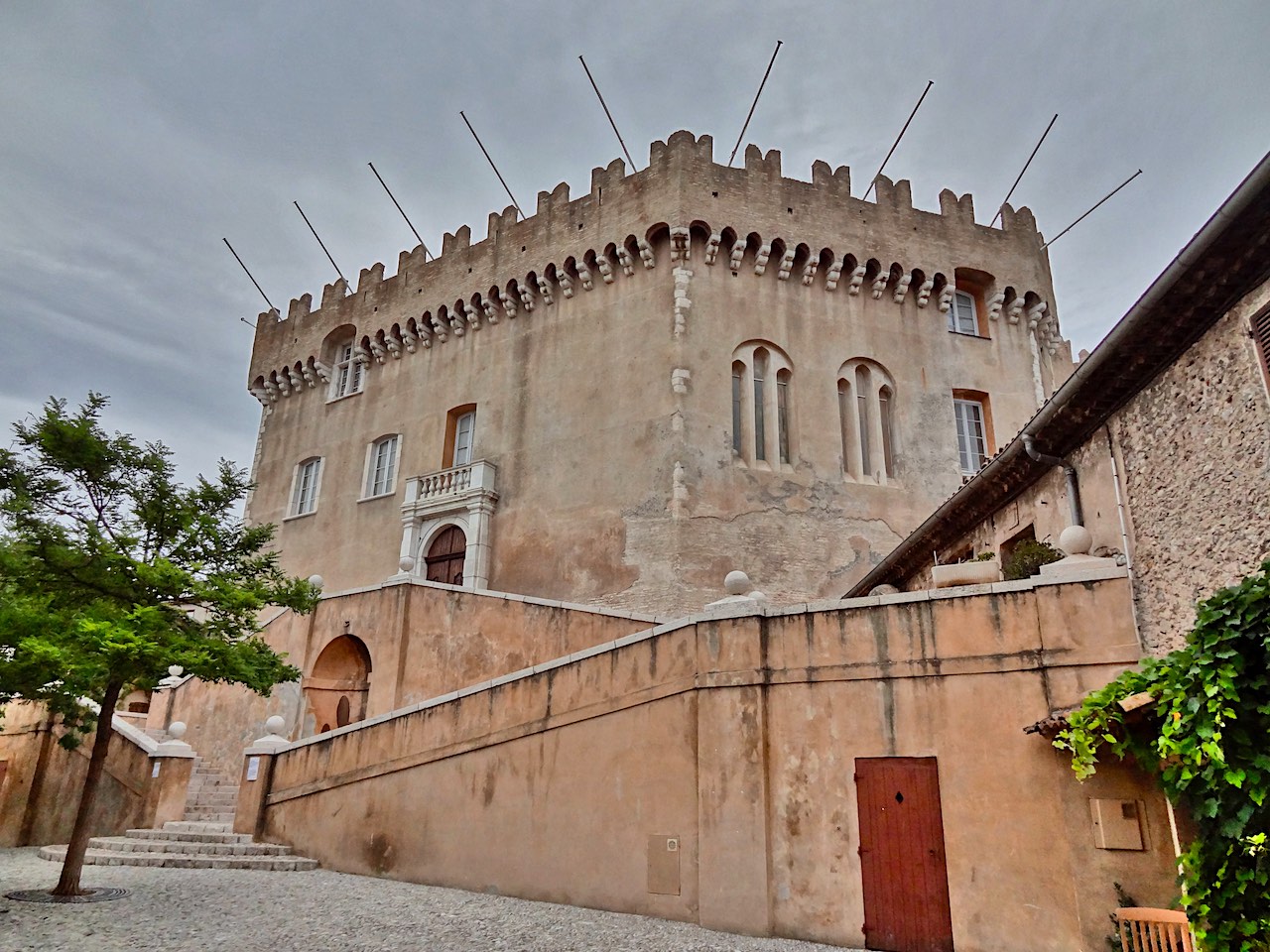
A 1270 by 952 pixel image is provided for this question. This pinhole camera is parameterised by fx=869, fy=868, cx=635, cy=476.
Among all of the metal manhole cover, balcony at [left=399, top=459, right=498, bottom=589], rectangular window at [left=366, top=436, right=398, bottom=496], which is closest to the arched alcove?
balcony at [left=399, top=459, right=498, bottom=589]

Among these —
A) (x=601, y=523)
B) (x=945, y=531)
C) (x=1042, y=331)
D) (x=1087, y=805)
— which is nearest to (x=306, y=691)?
(x=601, y=523)

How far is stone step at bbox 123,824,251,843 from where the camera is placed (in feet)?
39.3

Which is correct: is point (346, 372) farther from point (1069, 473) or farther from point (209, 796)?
point (1069, 473)

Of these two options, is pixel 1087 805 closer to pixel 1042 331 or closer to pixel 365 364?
pixel 1042 331

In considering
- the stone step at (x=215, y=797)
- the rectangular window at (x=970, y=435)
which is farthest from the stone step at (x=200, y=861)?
the rectangular window at (x=970, y=435)

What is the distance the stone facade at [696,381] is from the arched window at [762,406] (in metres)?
0.05

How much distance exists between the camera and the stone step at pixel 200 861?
1108 centimetres

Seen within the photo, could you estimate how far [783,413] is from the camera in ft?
62.7

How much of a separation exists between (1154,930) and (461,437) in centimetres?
1833

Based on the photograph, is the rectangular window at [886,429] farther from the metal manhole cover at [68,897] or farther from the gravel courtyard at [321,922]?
the metal manhole cover at [68,897]

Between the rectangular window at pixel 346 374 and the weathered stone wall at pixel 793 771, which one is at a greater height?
the rectangular window at pixel 346 374

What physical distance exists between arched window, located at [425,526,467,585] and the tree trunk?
408 inches

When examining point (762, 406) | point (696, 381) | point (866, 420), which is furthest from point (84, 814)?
point (866, 420)

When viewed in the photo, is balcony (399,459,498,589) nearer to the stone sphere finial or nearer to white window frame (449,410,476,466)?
white window frame (449,410,476,466)
